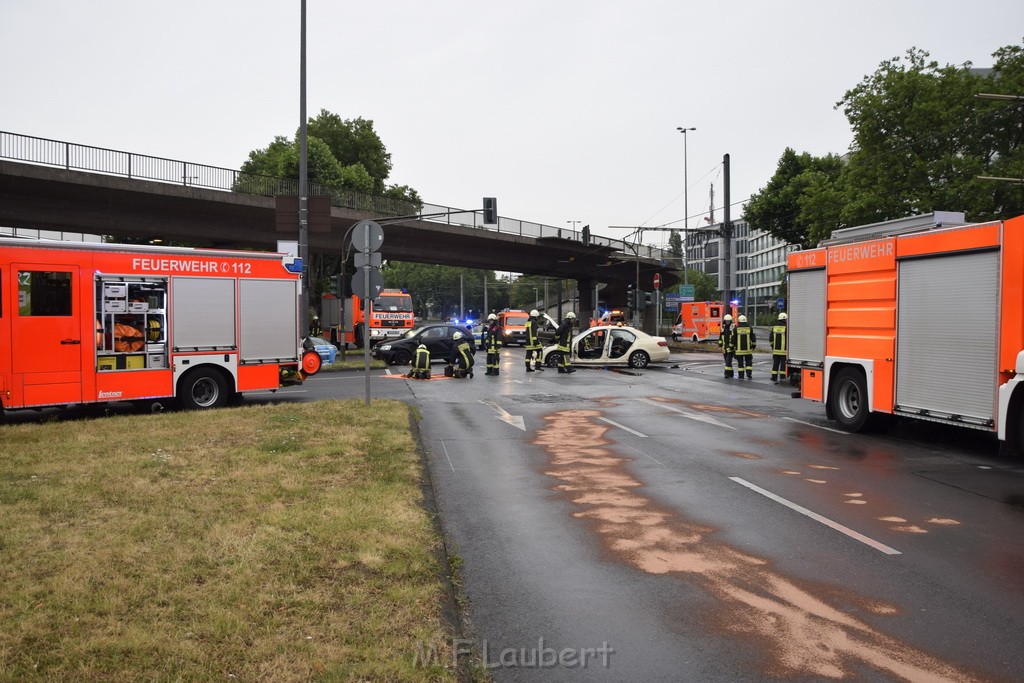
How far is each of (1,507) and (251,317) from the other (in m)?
8.59

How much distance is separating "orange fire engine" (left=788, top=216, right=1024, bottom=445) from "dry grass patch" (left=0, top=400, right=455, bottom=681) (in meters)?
6.56

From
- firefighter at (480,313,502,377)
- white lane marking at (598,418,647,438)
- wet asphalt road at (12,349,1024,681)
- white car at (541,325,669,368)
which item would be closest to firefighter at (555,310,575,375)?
white car at (541,325,669,368)

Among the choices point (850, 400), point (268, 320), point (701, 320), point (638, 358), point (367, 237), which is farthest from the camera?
point (701, 320)

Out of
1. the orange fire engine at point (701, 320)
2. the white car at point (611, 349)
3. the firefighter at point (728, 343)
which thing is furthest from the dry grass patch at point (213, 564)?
the orange fire engine at point (701, 320)

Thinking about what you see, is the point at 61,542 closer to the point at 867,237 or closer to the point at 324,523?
the point at 324,523

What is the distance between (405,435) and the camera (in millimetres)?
10930

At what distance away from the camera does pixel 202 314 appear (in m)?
14.2

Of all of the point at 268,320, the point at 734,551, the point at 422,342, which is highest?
the point at 268,320

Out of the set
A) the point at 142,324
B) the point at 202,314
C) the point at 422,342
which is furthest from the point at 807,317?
the point at 422,342

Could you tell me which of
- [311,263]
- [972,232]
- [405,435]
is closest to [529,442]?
[405,435]

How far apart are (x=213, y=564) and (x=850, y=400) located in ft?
33.5

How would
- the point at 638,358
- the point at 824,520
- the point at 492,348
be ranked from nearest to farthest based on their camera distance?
1. the point at 824,520
2. the point at 492,348
3. the point at 638,358

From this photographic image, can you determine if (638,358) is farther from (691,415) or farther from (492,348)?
(691,415)

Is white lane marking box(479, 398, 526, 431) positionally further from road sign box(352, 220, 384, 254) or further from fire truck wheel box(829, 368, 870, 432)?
fire truck wheel box(829, 368, 870, 432)
